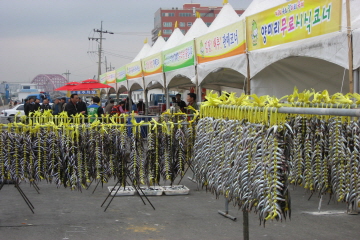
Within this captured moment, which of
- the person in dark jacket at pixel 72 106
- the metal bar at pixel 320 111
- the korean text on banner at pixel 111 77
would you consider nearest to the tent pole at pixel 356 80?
the metal bar at pixel 320 111

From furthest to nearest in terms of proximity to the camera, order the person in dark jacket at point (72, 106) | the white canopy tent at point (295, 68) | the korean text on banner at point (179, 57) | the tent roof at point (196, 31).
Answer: the tent roof at point (196, 31)
the person in dark jacket at point (72, 106)
the korean text on banner at point (179, 57)
the white canopy tent at point (295, 68)

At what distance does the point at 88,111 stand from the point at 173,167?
20.4 ft

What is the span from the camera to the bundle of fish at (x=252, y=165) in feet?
10.6

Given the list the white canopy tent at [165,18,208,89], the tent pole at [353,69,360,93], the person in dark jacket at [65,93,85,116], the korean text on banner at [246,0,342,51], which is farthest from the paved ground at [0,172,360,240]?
the white canopy tent at [165,18,208,89]

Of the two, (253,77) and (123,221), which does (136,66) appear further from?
(123,221)

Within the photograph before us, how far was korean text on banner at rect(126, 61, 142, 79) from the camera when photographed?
1812cm

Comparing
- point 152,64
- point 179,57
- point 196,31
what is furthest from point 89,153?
point 152,64

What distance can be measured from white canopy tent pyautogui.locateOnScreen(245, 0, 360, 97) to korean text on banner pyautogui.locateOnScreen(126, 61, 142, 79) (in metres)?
9.20

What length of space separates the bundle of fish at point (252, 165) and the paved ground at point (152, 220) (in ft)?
4.99

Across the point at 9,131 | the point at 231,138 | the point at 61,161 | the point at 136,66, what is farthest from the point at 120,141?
the point at 136,66

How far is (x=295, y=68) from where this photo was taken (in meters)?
8.48

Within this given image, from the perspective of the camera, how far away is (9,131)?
6.16 meters

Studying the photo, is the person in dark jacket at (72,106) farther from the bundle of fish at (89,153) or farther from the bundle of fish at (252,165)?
the bundle of fish at (252,165)

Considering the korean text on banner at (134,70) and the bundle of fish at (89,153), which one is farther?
the korean text on banner at (134,70)
